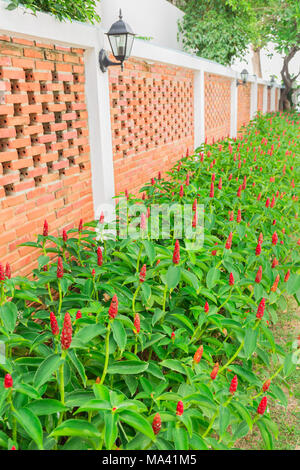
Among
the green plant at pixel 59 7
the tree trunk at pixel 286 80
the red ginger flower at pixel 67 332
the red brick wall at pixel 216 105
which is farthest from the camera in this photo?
the tree trunk at pixel 286 80

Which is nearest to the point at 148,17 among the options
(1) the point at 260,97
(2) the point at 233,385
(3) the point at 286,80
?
(1) the point at 260,97

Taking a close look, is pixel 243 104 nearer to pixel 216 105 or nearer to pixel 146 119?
pixel 216 105

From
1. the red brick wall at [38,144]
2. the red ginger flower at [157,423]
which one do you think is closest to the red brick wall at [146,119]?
the red brick wall at [38,144]

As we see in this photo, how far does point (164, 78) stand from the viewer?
5.56 m

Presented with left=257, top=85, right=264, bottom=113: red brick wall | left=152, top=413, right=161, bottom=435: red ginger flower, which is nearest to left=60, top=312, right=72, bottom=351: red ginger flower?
left=152, top=413, right=161, bottom=435: red ginger flower

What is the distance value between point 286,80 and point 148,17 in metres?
11.2

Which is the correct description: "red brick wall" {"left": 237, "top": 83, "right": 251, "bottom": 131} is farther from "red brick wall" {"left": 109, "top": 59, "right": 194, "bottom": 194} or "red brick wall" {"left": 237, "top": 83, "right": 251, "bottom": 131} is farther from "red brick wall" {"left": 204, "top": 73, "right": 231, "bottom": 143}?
"red brick wall" {"left": 109, "top": 59, "right": 194, "bottom": 194}

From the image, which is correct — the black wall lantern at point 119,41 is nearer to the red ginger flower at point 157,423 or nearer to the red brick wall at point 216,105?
the red ginger flower at point 157,423

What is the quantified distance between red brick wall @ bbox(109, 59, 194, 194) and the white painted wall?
2.26m

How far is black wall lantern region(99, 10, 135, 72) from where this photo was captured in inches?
139

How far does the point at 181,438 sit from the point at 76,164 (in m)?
2.63

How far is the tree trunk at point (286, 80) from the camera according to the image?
16545mm

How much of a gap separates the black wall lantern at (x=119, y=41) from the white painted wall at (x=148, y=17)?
4036 millimetres
